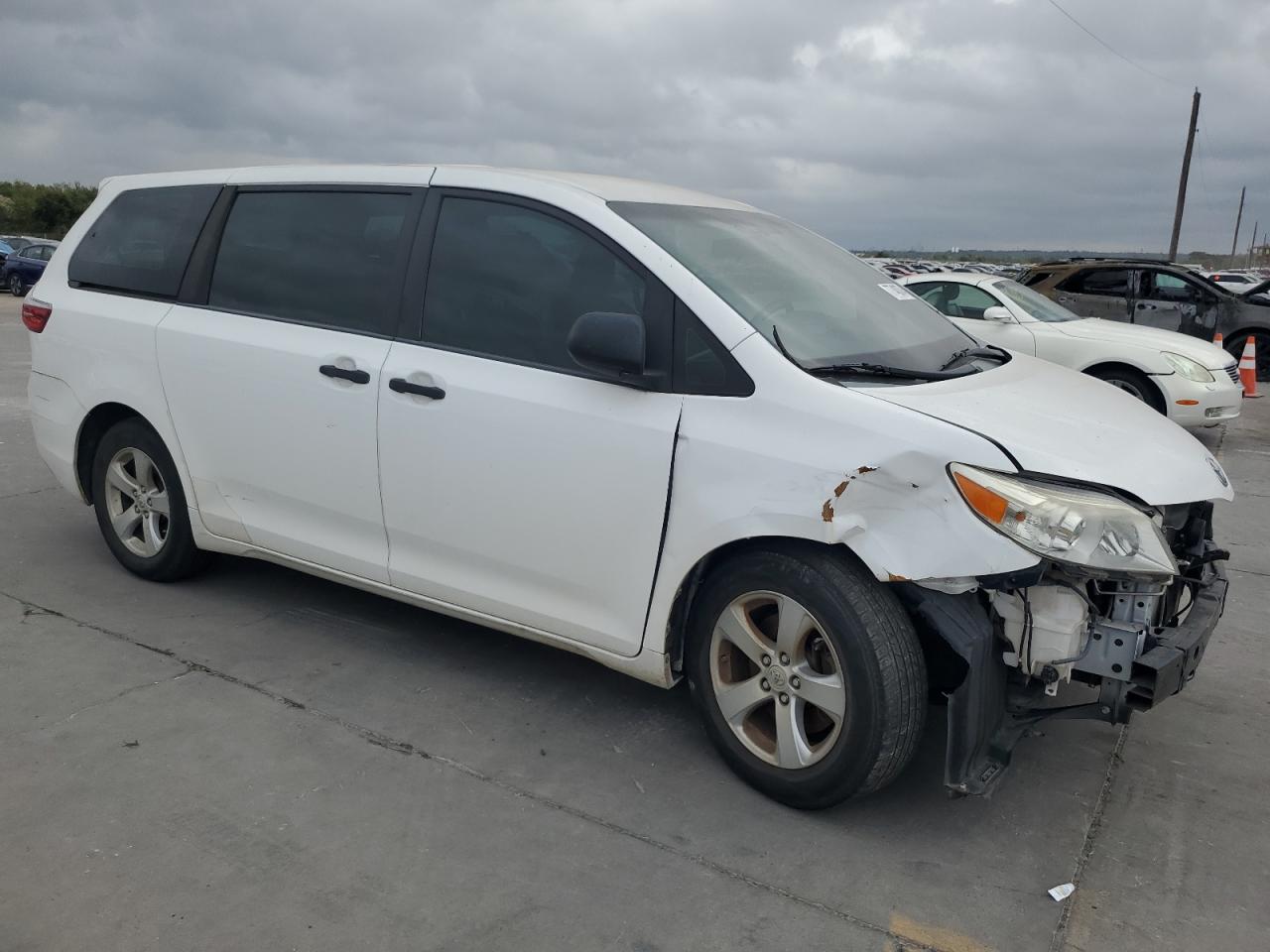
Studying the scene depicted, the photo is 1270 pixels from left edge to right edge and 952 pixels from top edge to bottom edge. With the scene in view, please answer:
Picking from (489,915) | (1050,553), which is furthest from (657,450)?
(489,915)

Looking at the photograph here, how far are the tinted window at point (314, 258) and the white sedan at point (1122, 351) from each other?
703 cm

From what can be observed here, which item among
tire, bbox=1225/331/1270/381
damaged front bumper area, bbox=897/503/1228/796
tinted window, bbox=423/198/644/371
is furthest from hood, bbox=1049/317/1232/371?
tinted window, bbox=423/198/644/371

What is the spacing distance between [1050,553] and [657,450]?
1.15 meters

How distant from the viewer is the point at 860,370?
339 centimetres

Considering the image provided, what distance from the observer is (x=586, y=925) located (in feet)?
9.05

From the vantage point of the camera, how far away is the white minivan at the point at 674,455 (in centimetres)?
301

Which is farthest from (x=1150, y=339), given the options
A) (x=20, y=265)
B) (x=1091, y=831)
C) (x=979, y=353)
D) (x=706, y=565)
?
(x=20, y=265)

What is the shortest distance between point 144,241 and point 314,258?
108 centimetres

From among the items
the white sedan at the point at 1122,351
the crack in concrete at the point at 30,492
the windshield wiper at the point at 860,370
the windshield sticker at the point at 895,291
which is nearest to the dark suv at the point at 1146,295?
the white sedan at the point at 1122,351

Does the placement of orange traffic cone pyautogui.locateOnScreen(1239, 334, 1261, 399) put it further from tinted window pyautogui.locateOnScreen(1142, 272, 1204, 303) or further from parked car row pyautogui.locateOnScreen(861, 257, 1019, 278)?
parked car row pyautogui.locateOnScreen(861, 257, 1019, 278)

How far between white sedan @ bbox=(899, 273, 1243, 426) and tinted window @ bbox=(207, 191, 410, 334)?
7030 mm

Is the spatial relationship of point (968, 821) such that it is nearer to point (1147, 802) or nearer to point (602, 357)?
point (1147, 802)

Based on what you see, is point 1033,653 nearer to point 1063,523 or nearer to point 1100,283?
point 1063,523

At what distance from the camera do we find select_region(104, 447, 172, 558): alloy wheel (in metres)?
4.81
